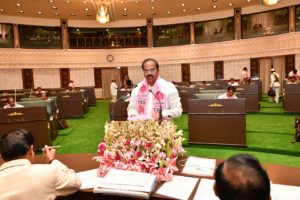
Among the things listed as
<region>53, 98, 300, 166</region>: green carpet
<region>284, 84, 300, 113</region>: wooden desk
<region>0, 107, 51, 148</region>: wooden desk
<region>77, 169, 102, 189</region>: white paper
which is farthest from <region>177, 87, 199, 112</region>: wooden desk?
<region>77, 169, 102, 189</region>: white paper

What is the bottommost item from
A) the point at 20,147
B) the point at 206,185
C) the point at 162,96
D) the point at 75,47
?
the point at 206,185

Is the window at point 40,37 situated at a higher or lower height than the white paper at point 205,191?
higher

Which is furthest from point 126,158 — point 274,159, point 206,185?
point 274,159

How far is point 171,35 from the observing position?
1878 cm

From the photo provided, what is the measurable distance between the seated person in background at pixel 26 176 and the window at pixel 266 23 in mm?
16595

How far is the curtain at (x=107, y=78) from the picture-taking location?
62.1ft

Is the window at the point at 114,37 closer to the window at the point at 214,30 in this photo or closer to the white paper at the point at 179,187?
the window at the point at 214,30

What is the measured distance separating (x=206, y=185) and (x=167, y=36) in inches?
698

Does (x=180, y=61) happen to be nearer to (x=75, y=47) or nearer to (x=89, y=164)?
(x=75, y=47)

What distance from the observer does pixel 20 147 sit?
5.70 feet

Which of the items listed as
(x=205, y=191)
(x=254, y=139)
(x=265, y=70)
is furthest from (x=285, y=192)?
(x=265, y=70)

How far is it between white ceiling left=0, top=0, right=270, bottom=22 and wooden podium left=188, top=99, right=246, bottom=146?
10.3m

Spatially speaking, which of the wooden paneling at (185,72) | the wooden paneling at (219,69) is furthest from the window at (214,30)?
the wooden paneling at (185,72)

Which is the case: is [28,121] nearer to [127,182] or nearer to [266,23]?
[127,182]
